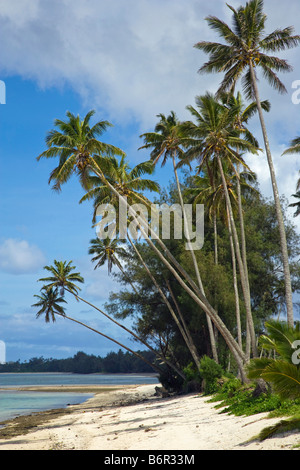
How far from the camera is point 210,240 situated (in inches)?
1200

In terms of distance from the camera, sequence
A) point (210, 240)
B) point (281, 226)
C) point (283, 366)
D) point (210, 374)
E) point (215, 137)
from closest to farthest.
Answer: point (283, 366) → point (281, 226) → point (215, 137) → point (210, 374) → point (210, 240)

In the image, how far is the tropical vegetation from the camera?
18.1m

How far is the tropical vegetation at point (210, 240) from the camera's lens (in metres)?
18.1

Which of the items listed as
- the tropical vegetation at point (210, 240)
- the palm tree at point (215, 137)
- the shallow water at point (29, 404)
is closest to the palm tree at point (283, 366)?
the tropical vegetation at point (210, 240)

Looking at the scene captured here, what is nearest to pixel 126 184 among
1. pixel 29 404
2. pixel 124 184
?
pixel 124 184

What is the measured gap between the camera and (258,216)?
104 feet

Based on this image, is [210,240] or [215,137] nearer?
[215,137]

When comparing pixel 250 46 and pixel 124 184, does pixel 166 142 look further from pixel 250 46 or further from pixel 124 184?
pixel 250 46

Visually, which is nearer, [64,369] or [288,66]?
[288,66]

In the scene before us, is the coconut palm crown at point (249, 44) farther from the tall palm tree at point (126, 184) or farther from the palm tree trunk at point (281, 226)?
the tall palm tree at point (126, 184)
